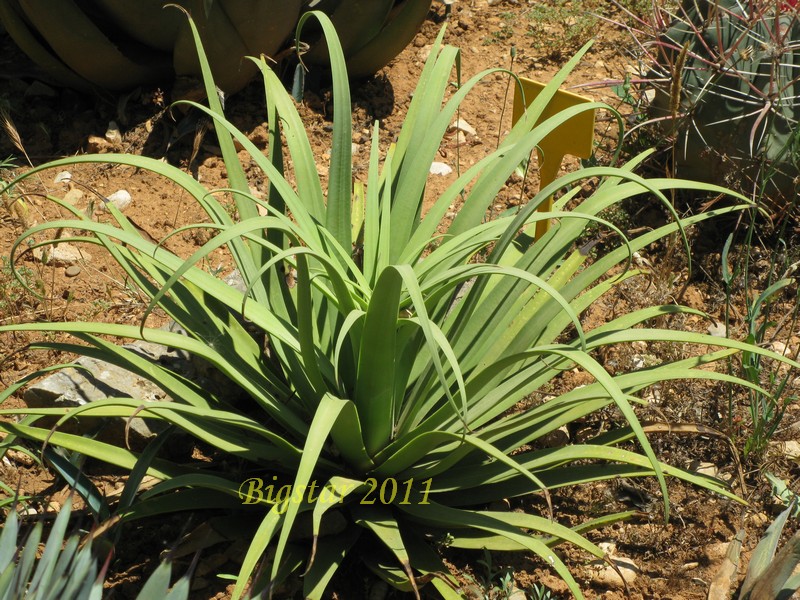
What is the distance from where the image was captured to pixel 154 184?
2.71 metres

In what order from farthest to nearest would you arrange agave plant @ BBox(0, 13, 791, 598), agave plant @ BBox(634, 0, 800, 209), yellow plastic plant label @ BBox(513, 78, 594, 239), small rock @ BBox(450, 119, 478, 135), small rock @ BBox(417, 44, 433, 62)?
small rock @ BBox(417, 44, 433, 62), small rock @ BBox(450, 119, 478, 135), agave plant @ BBox(634, 0, 800, 209), yellow plastic plant label @ BBox(513, 78, 594, 239), agave plant @ BBox(0, 13, 791, 598)

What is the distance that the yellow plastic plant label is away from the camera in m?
2.06

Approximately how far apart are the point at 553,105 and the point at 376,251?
0.66m

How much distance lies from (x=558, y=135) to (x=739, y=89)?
65cm

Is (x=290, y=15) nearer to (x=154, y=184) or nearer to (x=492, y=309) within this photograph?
(x=154, y=184)

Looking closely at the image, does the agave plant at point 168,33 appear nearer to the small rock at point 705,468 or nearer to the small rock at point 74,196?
the small rock at point 74,196

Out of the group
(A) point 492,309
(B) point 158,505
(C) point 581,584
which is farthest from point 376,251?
(C) point 581,584

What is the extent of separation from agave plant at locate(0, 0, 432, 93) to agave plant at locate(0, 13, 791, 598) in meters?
0.80

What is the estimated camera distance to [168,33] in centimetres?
264

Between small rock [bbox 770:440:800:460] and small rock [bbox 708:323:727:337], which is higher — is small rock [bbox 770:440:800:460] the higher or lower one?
the lower one

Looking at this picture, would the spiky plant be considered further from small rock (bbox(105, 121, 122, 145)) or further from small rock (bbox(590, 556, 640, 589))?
small rock (bbox(105, 121, 122, 145))

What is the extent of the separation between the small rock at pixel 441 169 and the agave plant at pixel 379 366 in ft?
2.96

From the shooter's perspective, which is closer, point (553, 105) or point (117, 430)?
point (117, 430)

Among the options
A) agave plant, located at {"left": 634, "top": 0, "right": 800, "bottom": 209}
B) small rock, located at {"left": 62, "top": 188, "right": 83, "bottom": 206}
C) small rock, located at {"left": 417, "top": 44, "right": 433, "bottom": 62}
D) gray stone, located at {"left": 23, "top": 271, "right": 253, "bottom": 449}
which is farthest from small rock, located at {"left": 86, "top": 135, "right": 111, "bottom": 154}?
agave plant, located at {"left": 634, "top": 0, "right": 800, "bottom": 209}
